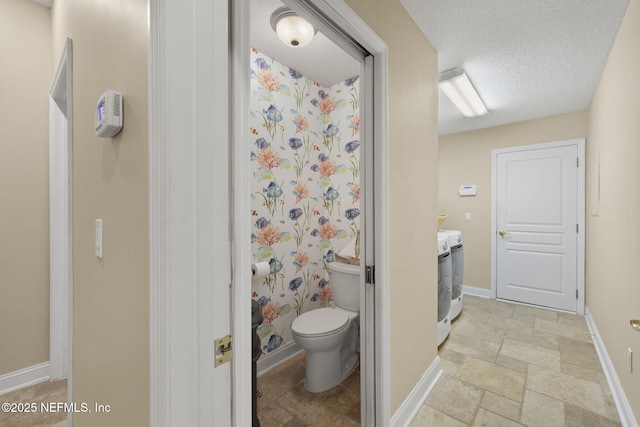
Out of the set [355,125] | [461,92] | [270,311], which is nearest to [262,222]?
[270,311]

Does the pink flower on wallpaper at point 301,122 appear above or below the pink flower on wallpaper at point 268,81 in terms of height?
below

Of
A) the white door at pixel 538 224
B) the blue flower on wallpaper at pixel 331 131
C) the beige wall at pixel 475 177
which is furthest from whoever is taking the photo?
the beige wall at pixel 475 177

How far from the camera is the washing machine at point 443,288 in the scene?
249 centimetres

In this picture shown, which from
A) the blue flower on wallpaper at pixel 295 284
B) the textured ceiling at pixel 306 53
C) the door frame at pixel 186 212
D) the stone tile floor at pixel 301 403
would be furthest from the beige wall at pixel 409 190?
the blue flower on wallpaper at pixel 295 284

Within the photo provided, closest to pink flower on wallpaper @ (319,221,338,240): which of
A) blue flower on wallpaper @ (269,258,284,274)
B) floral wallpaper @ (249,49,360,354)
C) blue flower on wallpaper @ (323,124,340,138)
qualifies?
floral wallpaper @ (249,49,360,354)

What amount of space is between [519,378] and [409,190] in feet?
5.39

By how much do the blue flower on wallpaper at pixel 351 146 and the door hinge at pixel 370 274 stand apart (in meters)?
1.44

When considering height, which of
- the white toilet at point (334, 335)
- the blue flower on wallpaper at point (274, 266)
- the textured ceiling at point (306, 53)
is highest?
the textured ceiling at point (306, 53)

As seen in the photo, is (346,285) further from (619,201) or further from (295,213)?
(619,201)

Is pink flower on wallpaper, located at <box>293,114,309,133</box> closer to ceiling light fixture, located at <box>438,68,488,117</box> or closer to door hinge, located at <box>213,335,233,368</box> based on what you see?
ceiling light fixture, located at <box>438,68,488,117</box>

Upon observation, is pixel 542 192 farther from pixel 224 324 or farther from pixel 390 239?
pixel 224 324

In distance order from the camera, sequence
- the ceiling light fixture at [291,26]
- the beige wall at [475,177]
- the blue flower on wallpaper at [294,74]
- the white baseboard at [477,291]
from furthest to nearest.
→ the white baseboard at [477,291] < the beige wall at [475,177] < the blue flower on wallpaper at [294,74] < the ceiling light fixture at [291,26]

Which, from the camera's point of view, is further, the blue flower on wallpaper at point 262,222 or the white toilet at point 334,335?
→ the blue flower on wallpaper at point 262,222

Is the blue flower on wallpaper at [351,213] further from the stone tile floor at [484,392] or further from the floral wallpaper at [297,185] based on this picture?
the stone tile floor at [484,392]
